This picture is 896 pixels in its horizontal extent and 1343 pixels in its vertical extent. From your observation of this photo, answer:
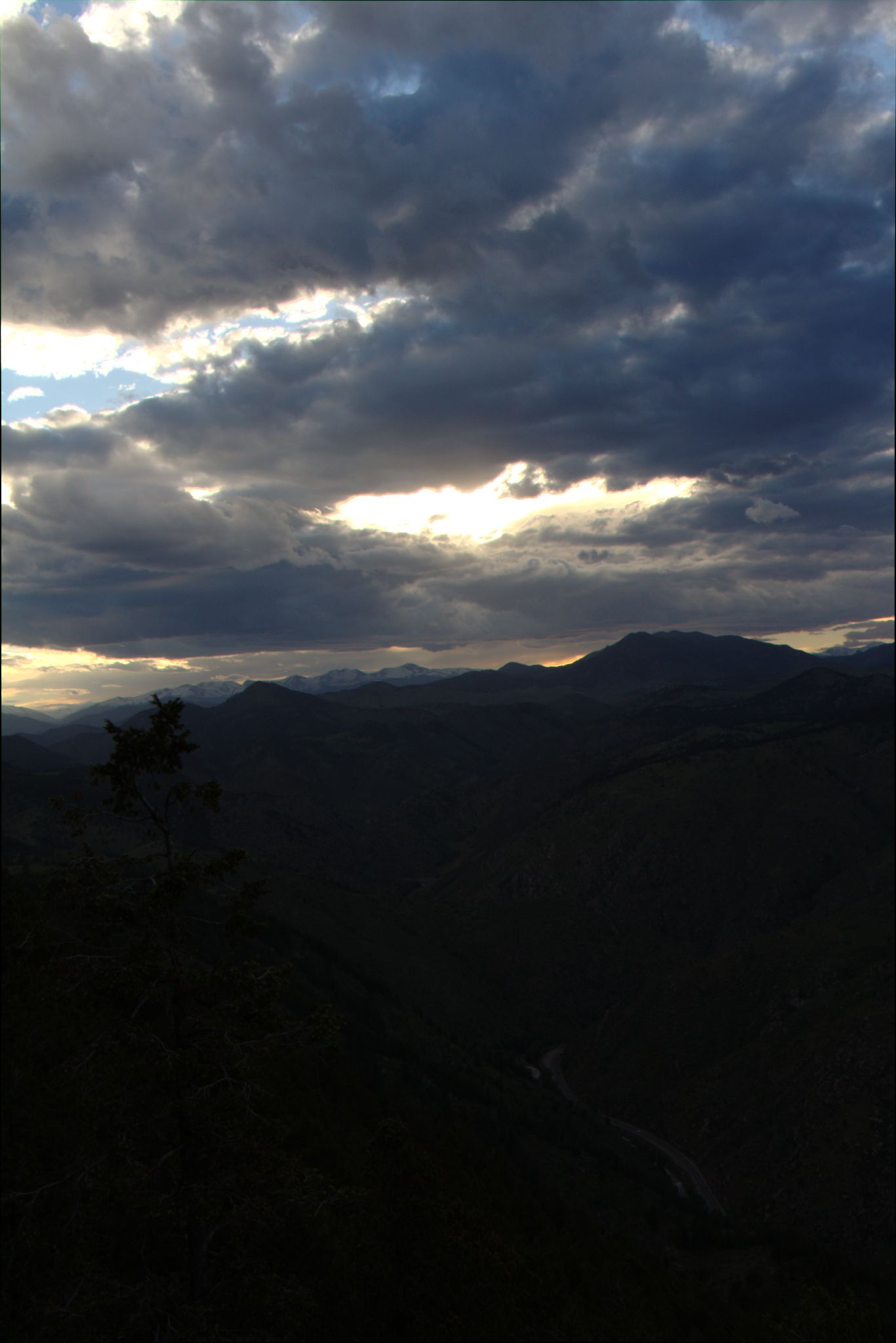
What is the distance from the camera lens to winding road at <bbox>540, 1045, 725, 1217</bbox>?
297 ft

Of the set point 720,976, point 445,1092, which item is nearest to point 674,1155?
point 445,1092

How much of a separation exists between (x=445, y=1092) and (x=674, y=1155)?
34190 millimetres

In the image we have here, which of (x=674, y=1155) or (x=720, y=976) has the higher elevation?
(x=720, y=976)

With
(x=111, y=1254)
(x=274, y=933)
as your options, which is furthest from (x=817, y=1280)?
(x=274, y=933)

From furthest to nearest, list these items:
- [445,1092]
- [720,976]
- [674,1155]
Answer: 1. [720,976]
2. [674,1155]
3. [445,1092]

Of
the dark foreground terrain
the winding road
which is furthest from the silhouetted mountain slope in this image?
the winding road

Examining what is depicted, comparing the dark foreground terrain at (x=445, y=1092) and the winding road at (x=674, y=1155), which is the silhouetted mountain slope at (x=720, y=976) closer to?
the dark foreground terrain at (x=445, y=1092)

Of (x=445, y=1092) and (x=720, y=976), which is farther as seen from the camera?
(x=720, y=976)

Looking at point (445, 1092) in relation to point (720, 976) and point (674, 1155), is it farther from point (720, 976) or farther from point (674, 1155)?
point (720, 976)

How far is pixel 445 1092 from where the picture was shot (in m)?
91.8

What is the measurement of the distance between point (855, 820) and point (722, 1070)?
11075 cm

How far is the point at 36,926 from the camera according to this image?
14.9 m

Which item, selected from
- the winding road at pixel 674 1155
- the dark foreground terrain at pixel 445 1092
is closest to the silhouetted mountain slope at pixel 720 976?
the dark foreground terrain at pixel 445 1092

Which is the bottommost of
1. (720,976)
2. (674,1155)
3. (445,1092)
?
(674,1155)
